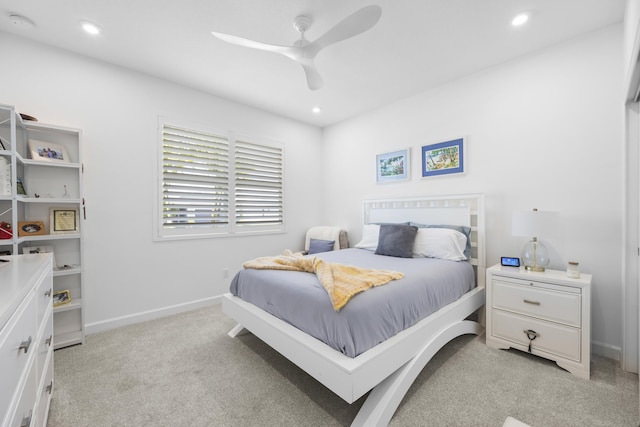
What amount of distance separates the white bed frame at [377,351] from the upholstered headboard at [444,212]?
13 mm

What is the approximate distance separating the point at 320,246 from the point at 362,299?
2366 millimetres

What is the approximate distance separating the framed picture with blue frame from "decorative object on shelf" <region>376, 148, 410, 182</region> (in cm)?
24

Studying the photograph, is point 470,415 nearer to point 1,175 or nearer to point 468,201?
point 468,201

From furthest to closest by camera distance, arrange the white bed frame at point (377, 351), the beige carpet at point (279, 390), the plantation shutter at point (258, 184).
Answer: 1. the plantation shutter at point (258, 184)
2. the beige carpet at point (279, 390)
3. the white bed frame at point (377, 351)

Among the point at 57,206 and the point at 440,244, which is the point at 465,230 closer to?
the point at 440,244

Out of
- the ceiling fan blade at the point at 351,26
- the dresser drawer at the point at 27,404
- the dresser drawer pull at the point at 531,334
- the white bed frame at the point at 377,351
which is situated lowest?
the dresser drawer pull at the point at 531,334

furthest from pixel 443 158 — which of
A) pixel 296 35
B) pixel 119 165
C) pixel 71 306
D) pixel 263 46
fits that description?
pixel 71 306

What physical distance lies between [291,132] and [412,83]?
1.90m

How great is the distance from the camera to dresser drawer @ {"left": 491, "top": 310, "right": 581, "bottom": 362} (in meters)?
1.99

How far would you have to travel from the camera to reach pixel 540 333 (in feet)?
6.99

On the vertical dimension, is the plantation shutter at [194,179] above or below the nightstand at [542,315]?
above

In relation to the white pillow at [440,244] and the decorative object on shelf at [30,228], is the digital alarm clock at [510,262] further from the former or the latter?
the decorative object on shelf at [30,228]

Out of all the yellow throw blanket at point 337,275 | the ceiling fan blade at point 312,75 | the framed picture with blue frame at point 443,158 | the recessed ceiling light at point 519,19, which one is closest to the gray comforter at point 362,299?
the yellow throw blanket at point 337,275

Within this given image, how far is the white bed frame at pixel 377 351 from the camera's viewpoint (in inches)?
56.7
